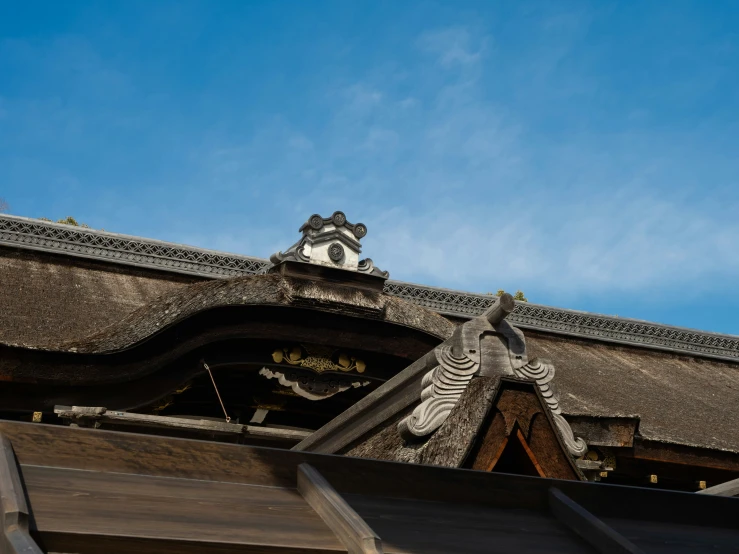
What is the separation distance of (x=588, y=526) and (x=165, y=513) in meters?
1.03

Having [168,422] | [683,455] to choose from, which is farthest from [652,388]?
[168,422]

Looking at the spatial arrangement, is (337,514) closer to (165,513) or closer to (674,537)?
(165,513)

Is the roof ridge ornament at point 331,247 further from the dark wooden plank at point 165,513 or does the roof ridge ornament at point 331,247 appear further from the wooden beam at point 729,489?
the dark wooden plank at point 165,513

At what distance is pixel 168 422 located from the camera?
18.4ft

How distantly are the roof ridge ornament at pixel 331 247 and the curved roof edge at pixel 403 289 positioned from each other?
12.1 ft

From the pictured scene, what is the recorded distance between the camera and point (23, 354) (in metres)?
5.10

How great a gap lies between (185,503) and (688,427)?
23.6 ft

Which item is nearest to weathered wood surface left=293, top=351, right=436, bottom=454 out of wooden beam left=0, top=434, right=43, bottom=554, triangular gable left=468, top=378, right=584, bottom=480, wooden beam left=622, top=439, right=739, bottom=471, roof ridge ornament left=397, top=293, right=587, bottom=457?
roof ridge ornament left=397, top=293, right=587, bottom=457

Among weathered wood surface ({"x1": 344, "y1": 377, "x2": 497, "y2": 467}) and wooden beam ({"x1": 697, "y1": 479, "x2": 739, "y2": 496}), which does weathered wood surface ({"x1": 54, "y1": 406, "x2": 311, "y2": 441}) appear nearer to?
weathered wood surface ({"x1": 344, "y1": 377, "x2": 497, "y2": 467})

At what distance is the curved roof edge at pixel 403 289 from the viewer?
9117 millimetres

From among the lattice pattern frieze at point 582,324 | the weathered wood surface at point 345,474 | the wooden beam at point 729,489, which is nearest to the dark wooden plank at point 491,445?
the weathered wood surface at point 345,474

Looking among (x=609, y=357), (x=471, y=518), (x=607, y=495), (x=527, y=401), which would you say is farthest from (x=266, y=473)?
(x=609, y=357)

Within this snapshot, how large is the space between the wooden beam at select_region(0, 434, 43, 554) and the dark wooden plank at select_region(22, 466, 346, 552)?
1.8 inches

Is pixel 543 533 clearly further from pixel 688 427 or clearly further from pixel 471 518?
pixel 688 427
